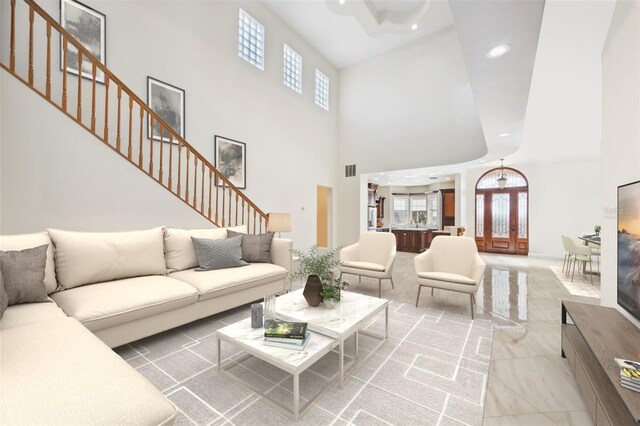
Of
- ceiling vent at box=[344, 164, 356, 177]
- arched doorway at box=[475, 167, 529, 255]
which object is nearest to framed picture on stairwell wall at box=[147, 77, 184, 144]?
ceiling vent at box=[344, 164, 356, 177]

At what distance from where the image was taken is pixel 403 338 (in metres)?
2.62

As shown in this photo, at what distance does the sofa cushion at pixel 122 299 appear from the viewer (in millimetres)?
1996

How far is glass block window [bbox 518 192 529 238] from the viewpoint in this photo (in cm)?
799

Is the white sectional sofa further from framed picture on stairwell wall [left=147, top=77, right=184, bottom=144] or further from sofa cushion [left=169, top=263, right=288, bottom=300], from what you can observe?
framed picture on stairwell wall [left=147, top=77, right=184, bottom=144]

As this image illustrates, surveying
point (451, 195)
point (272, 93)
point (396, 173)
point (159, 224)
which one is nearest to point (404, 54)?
point (396, 173)

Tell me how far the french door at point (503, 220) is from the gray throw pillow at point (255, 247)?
7.68m

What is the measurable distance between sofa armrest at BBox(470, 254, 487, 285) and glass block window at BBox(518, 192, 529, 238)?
6.14m

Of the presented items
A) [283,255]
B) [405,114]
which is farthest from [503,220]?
[283,255]

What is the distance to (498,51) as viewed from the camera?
7.55 ft

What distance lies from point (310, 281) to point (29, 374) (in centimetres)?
165

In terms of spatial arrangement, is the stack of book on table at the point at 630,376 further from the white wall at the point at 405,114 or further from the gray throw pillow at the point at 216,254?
the white wall at the point at 405,114

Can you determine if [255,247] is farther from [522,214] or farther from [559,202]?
[559,202]

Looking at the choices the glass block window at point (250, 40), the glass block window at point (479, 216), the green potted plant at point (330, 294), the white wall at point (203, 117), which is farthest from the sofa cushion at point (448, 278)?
the glass block window at point (479, 216)

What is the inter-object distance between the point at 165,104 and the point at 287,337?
418 cm
